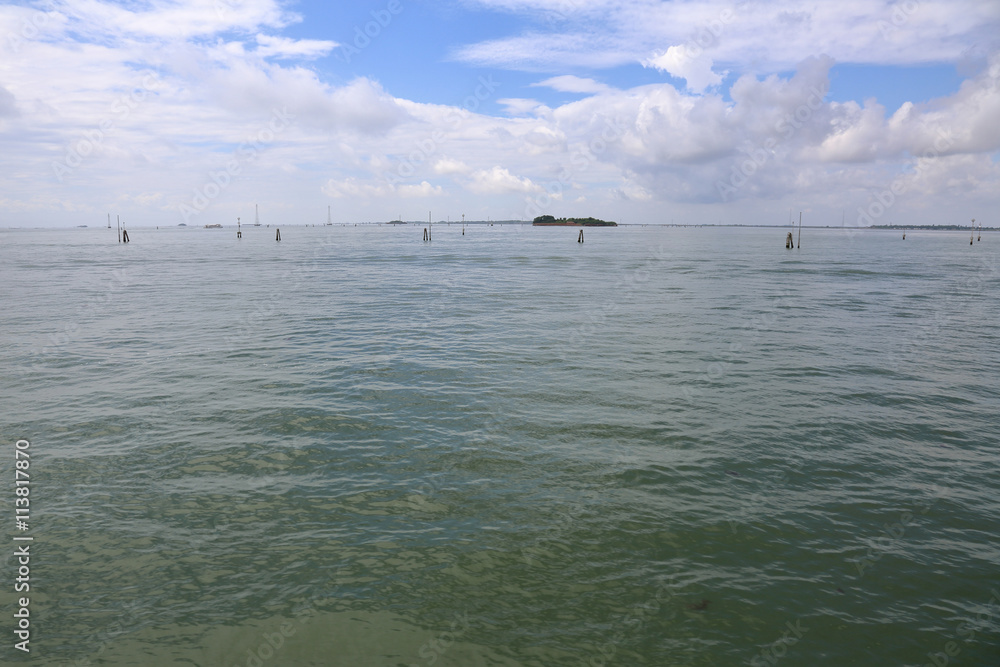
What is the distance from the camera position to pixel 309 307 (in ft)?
112

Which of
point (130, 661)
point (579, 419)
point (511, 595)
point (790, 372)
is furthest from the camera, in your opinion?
point (790, 372)

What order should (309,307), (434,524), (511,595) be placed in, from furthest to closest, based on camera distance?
(309,307) < (434,524) < (511,595)

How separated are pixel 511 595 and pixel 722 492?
5.02 m

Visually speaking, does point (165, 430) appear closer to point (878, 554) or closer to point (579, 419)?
point (579, 419)

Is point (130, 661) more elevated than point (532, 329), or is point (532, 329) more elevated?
point (532, 329)

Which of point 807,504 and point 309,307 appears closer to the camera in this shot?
point 807,504

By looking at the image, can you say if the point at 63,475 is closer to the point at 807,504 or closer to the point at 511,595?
the point at 511,595

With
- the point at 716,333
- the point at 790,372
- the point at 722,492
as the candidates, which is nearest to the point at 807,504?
the point at 722,492

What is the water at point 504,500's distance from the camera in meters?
7.23

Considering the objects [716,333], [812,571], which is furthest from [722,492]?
[716,333]

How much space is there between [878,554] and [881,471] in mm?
3593

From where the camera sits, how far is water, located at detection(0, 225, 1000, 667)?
23.7 feet

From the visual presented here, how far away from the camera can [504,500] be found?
34.3 feet

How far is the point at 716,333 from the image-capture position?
87.1 ft
